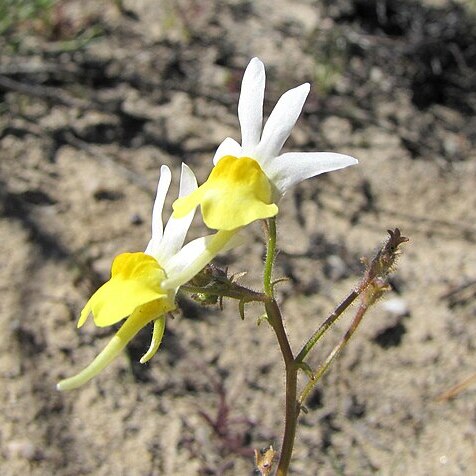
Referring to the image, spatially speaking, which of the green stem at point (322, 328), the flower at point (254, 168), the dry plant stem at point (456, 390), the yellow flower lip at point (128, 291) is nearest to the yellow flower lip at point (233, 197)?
the flower at point (254, 168)

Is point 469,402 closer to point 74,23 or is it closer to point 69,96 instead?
point 69,96

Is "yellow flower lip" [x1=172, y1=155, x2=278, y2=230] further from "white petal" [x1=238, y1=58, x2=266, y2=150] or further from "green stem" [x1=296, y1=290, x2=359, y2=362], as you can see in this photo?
"green stem" [x1=296, y1=290, x2=359, y2=362]

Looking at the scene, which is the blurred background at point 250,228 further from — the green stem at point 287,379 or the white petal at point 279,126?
the white petal at point 279,126

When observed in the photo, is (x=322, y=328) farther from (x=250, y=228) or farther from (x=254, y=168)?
(x=250, y=228)

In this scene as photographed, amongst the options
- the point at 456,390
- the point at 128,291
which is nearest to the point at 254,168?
the point at 128,291

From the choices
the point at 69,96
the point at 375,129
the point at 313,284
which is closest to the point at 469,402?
the point at 313,284

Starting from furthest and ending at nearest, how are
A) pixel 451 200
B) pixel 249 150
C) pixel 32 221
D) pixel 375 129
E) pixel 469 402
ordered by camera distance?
pixel 375 129 → pixel 451 200 → pixel 32 221 → pixel 469 402 → pixel 249 150
